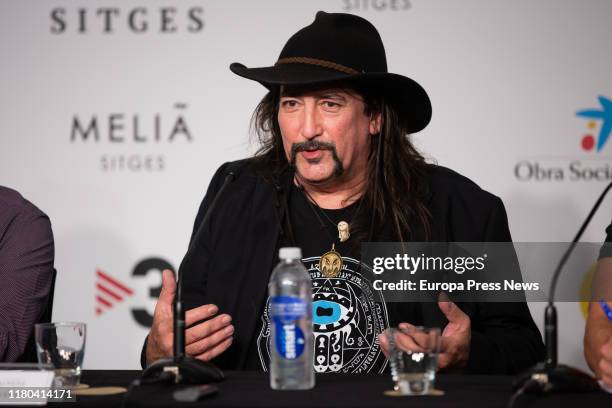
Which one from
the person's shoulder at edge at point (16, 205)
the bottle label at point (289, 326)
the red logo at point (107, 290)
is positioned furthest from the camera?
the red logo at point (107, 290)

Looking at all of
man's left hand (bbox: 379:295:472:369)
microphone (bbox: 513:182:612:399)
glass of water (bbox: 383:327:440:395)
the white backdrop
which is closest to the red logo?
the white backdrop

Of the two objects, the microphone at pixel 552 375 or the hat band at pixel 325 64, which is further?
the hat band at pixel 325 64

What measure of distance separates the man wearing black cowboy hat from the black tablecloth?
60cm

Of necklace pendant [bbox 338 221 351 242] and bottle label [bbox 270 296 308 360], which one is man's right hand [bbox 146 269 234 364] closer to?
bottle label [bbox 270 296 308 360]

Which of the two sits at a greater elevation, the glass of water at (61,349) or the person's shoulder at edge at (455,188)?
the person's shoulder at edge at (455,188)

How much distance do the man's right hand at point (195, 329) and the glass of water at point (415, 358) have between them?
1.93ft

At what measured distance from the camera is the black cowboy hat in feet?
8.93

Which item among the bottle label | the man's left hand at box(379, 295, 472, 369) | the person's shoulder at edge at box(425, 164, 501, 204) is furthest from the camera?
the person's shoulder at edge at box(425, 164, 501, 204)

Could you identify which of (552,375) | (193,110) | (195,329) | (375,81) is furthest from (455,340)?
(193,110)

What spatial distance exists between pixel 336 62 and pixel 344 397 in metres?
1.31

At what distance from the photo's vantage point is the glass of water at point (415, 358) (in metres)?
1.78

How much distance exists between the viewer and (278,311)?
180 centimetres

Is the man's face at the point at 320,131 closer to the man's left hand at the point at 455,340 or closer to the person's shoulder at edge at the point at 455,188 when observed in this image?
the person's shoulder at edge at the point at 455,188

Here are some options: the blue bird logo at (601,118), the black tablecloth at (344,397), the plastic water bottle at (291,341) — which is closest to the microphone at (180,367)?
the black tablecloth at (344,397)
